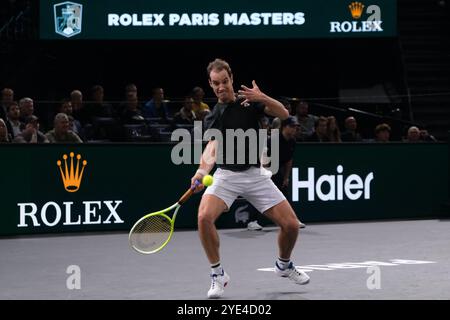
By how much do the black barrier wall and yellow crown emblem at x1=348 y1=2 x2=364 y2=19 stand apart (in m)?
3.24

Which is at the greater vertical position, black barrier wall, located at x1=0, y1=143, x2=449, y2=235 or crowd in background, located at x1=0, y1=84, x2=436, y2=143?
crowd in background, located at x1=0, y1=84, x2=436, y2=143

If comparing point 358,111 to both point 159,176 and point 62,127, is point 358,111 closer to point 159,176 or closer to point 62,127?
point 159,176

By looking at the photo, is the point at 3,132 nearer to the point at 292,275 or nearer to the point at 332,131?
the point at 332,131

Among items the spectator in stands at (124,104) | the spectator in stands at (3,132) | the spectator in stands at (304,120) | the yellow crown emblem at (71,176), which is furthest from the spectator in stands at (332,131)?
the spectator in stands at (3,132)

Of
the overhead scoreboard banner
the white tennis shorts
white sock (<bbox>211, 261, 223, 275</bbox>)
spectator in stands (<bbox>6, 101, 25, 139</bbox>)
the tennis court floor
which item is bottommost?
the tennis court floor

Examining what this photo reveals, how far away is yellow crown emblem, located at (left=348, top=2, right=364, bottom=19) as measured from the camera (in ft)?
63.1

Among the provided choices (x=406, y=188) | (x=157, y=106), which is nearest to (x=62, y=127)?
(x=157, y=106)

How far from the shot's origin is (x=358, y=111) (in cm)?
1956

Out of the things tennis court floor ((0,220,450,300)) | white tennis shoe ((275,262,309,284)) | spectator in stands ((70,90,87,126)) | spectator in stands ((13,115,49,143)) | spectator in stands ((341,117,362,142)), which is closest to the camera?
tennis court floor ((0,220,450,300))

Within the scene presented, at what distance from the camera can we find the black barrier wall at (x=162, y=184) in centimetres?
1445

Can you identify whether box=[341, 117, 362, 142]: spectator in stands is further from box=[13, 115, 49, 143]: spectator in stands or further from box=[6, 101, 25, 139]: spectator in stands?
box=[6, 101, 25, 139]: spectator in stands

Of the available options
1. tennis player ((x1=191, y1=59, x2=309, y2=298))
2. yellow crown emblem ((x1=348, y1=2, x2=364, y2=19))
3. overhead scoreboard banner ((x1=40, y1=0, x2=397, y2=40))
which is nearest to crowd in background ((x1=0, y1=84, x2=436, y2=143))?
overhead scoreboard banner ((x1=40, y1=0, x2=397, y2=40))

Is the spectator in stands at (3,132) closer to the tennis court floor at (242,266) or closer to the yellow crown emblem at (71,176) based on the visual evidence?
the yellow crown emblem at (71,176)

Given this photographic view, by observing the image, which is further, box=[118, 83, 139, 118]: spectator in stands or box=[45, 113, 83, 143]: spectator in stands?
box=[118, 83, 139, 118]: spectator in stands
